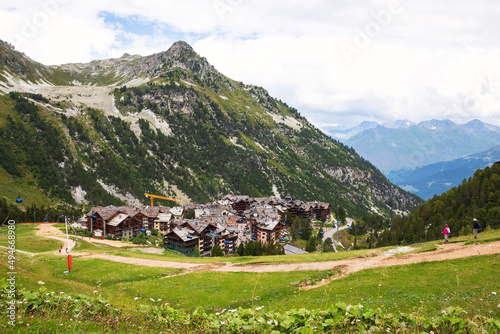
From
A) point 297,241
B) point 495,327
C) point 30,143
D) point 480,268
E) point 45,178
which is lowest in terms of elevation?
A: point 297,241

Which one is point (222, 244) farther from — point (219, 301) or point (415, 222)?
point (219, 301)

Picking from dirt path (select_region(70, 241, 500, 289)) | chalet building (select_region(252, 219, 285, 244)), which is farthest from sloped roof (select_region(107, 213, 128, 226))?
dirt path (select_region(70, 241, 500, 289))

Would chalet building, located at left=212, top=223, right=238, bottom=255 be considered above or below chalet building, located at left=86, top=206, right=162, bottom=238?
below

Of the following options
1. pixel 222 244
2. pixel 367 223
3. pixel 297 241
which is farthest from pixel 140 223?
pixel 367 223

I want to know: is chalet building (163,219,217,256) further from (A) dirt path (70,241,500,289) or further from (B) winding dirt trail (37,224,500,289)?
(A) dirt path (70,241,500,289)

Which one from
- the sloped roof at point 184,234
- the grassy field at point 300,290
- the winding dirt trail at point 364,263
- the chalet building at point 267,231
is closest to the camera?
the grassy field at point 300,290

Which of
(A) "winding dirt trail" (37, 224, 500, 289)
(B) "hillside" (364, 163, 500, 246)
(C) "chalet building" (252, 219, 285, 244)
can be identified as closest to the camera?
(A) "winding dirt trail" (37, 224, 500, 289)

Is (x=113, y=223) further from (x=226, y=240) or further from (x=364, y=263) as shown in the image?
(x=364, y=263)

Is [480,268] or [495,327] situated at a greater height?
[495,327]

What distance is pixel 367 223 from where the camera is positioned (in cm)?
14438

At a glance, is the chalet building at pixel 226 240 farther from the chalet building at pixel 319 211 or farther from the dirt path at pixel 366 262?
the chalet building at pixel 319 211

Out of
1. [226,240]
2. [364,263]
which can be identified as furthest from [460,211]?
[226,240]

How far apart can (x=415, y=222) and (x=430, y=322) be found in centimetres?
8366

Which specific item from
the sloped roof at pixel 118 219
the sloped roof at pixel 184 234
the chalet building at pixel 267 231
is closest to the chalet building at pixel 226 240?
the sloped roof at pixel 184 234
